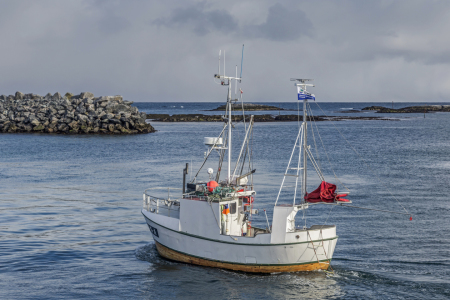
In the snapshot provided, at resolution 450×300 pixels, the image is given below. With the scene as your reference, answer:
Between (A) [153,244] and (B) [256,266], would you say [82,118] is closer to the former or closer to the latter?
(A) [153,244]

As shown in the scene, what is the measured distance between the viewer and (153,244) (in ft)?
70.0

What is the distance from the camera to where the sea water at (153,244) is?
16.4 metres

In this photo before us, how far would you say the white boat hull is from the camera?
1666 cm

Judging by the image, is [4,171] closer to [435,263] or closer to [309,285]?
[309,285]

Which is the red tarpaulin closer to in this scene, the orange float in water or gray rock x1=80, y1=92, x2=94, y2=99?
the orange float in water

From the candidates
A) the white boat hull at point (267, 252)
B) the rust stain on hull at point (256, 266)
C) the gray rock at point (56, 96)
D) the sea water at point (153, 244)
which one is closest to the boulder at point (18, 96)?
the gray rock at point (56, 96)

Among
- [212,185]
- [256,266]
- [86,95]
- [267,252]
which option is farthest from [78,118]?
[267,252]

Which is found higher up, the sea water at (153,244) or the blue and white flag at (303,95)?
the blue and white flag at (303,95)

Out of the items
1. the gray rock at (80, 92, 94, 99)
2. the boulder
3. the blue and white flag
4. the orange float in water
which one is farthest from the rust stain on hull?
the boulder

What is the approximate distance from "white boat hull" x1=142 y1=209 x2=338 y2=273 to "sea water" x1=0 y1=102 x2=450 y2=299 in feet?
1.06

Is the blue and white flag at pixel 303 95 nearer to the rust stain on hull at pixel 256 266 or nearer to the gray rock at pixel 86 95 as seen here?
the rust stain on hull at pixel 256 266

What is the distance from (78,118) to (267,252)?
2556 inches

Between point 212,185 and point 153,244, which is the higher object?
point 212,185

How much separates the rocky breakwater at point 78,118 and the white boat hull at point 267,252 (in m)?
59.1
